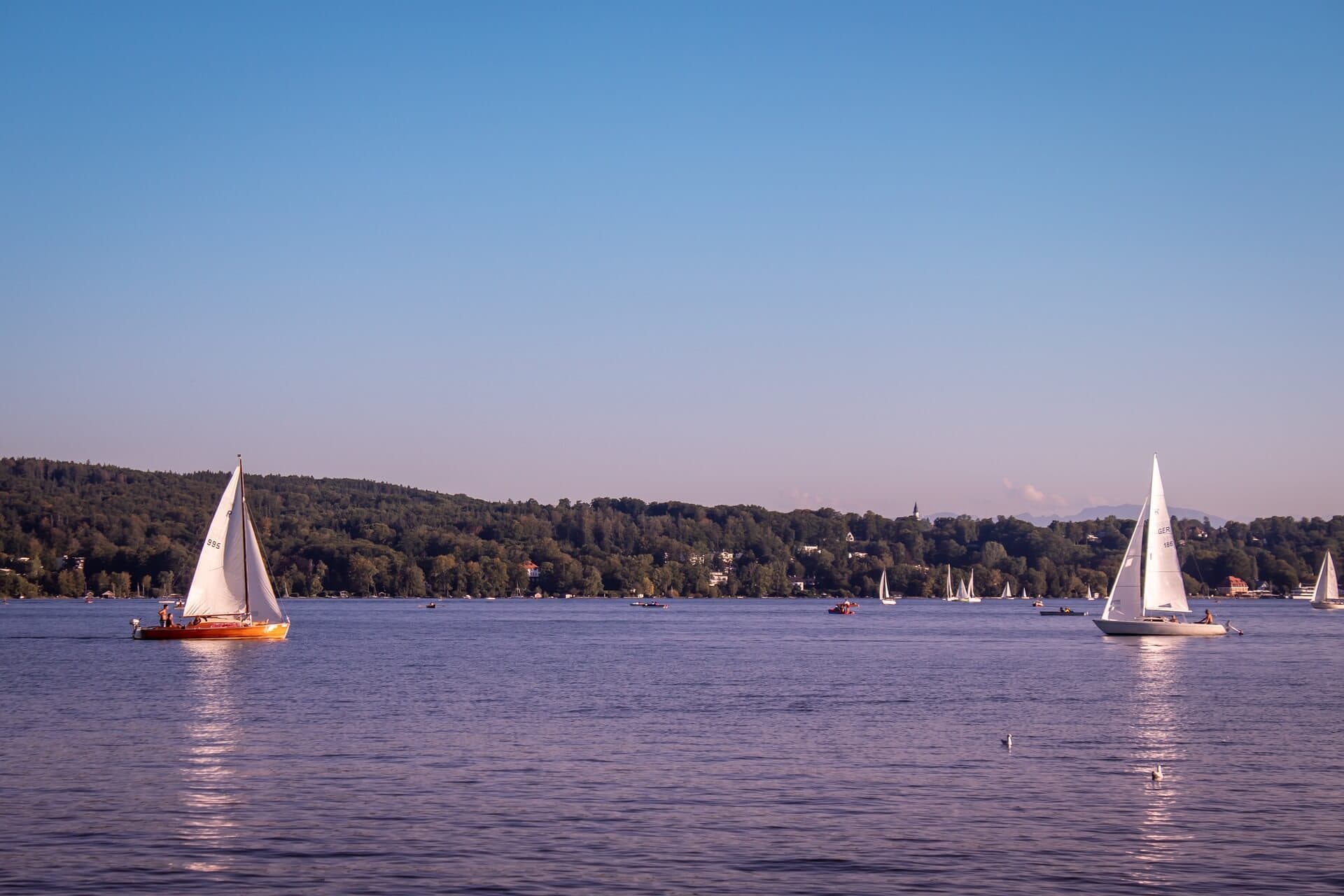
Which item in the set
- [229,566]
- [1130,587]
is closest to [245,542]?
[229,566]

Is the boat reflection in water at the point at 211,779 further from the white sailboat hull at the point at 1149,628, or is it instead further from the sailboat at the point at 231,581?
the white sailboat hull at the point at 1149,628

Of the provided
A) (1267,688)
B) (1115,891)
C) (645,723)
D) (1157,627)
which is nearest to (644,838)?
(1115,891)

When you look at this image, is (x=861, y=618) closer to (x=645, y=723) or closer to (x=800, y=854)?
(x=645, y=723)

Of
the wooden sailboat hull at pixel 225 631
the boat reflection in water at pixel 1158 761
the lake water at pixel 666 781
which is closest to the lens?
the lake water at pixel 666 781

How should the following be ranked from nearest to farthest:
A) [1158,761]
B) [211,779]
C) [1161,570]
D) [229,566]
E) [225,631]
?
[211,779] → [1158,761] → [229,566] → [225,631] → [1161,570]

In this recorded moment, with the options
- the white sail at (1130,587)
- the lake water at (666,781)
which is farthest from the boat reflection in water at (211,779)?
the white sail at (1130,587)

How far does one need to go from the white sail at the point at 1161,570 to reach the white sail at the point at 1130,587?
785mm

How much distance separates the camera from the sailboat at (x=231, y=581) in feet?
285

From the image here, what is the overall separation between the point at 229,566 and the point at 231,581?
1050 millimetres

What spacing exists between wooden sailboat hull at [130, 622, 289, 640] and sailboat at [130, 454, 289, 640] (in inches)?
1.7

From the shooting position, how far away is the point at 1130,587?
94.2m

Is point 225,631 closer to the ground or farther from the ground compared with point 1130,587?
closer to the ground

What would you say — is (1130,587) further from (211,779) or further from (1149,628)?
(211,779)

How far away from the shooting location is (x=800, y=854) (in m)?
25.2
